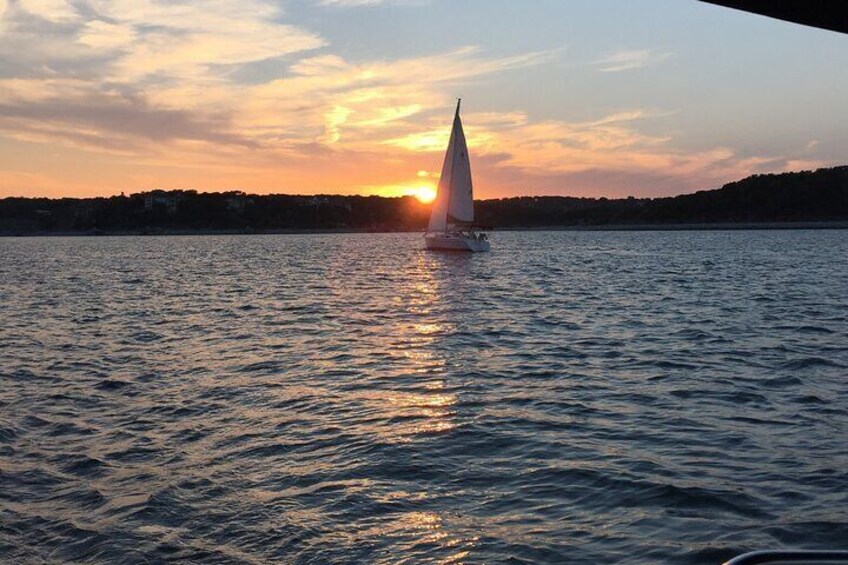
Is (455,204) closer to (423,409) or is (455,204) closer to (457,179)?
(457,179)

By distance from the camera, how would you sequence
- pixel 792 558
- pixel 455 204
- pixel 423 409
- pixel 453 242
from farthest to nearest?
pixel 453 242
pixel 455 204
pixel 423 409
pixel 792 558

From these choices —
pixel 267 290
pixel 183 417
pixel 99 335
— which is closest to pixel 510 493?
pixel 183 417

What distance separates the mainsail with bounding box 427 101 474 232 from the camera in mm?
77750

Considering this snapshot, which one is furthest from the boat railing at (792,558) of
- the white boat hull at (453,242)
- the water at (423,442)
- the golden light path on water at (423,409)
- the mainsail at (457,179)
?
the white boat hull at (453,242)

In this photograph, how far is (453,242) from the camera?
8225 cm

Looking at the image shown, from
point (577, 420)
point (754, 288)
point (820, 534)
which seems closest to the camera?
point (820, 534)

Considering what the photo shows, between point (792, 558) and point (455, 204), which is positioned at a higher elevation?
point (455, 204)

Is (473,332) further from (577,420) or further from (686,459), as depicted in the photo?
(686,459)

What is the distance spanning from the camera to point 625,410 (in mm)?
13867

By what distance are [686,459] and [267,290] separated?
38595mm

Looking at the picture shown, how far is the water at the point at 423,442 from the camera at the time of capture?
8164 mm

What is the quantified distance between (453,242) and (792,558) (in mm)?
79359

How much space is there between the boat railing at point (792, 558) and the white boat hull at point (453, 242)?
78506mm

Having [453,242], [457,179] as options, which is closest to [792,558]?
[457,179]
